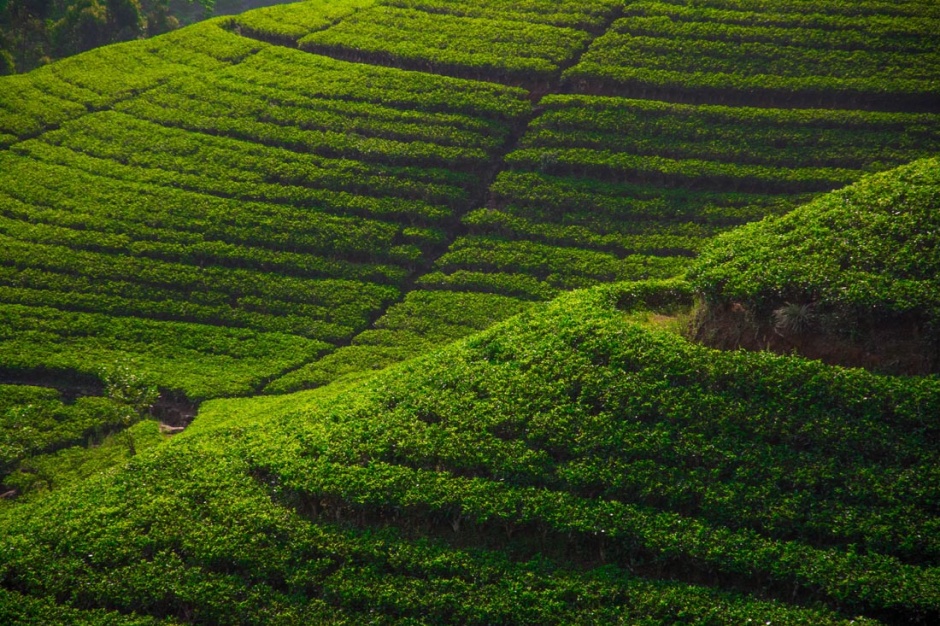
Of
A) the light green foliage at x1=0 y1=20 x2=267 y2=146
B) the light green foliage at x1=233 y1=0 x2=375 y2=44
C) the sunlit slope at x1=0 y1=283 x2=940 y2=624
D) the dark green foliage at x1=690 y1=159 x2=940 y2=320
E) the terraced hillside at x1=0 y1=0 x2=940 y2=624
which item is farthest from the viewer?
the light green foliage at x1=233 y1=0 x2=375 y2=44

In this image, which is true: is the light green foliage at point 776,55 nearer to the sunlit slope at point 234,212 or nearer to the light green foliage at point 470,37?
the light green foliage at point 470,37

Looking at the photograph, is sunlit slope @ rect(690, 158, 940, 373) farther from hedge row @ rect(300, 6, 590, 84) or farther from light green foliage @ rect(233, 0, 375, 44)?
light green foliage @ rect(233, 0, 375, 44)

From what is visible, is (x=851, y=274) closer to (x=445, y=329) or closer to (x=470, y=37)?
(x=445, y=329)

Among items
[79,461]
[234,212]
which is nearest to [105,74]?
[234,212]

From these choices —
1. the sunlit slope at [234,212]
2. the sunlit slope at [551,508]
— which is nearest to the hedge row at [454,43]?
the sunlit slope at [234,212]

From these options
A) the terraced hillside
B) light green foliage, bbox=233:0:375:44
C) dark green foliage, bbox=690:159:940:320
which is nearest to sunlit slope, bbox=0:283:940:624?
the terraced hillside

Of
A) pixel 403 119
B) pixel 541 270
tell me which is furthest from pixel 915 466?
pixel 403 119
